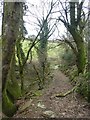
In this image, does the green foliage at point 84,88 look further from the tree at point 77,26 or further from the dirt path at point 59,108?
the tree at point 77,26

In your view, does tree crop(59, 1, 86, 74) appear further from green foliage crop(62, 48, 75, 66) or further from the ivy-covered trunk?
green foliage crop(62, 48, 75, 66)

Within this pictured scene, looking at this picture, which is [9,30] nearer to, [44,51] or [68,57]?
[44,51]

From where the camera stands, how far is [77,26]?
9.90 meters

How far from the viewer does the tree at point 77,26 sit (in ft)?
31.7

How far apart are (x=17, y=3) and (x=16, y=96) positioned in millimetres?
3857

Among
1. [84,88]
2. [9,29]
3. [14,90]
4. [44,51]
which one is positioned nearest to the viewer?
[9,29]

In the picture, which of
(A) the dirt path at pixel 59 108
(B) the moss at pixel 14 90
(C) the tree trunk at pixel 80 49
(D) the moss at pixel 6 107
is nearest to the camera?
(D) the moss at pixel 6 107

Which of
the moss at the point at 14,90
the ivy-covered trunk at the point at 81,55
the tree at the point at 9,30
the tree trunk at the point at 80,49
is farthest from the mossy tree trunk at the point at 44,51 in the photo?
the tree at the point at 9,30

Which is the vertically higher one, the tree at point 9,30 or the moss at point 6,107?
the tree at point 9,30

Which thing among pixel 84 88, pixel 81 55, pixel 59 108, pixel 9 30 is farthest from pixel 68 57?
pixel 9 30

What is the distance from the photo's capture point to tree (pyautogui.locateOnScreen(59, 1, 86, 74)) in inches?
380

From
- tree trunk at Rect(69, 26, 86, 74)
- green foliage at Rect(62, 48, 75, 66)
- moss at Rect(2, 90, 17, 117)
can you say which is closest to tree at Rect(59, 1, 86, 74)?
tree trunk at Rect(69, 26, 86, 74)

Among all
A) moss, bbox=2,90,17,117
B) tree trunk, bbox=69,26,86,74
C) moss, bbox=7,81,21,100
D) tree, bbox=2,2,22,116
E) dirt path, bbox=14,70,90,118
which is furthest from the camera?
tree trunk, bbox=69,26,86,74

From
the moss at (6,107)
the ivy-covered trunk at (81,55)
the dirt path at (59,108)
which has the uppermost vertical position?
the ivy-covered trunk at (81,55)
